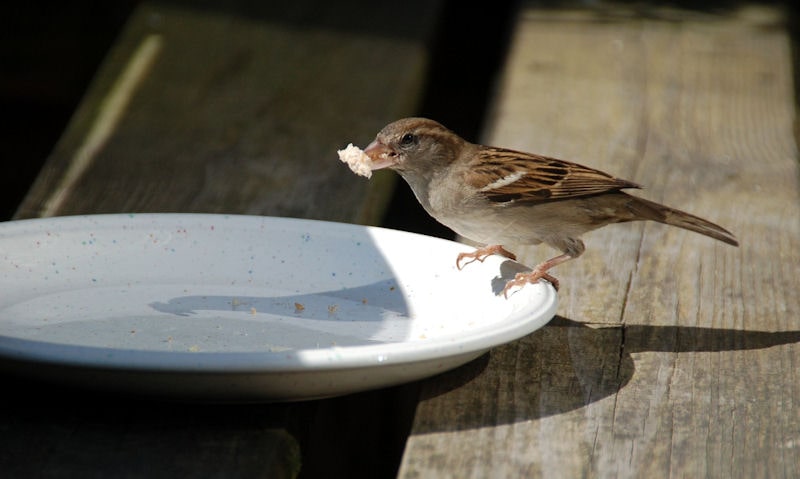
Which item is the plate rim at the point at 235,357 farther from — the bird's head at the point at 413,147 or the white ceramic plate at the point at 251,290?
the bird's head at the point at 413,147

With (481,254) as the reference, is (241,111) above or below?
below

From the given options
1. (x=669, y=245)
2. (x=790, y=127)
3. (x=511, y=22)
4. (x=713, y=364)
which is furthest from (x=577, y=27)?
(x=713, y=364)

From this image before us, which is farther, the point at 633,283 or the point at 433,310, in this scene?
the point at 633,283

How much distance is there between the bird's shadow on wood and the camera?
232cm

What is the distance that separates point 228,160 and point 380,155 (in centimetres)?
91

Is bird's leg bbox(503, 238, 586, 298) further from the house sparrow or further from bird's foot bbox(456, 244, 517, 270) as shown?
bird's foot bbox(456, 244, 517, 270)

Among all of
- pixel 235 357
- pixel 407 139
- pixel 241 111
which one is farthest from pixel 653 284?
pixel 241 111

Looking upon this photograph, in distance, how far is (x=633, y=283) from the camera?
3.12m

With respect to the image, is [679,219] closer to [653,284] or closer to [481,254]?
[653,284]

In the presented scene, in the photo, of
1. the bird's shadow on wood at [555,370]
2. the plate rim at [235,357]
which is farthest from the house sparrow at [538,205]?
the plate rim at [235,357]

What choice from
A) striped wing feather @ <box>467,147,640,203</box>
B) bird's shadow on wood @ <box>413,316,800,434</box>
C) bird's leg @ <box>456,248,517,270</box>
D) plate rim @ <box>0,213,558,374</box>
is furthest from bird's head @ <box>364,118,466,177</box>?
plate rim @ <box>0,213,558,374</box>

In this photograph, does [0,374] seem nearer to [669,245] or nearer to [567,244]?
[567,244]

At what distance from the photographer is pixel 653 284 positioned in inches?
123

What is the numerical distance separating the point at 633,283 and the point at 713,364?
0.55m
